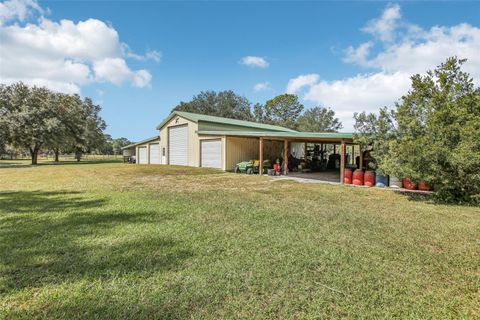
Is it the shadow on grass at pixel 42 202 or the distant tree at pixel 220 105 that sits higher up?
the distant tree at pixel 220 105

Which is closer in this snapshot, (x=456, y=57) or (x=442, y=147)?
(x=442, y=147)

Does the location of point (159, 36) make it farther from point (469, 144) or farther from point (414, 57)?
point (469, 144)

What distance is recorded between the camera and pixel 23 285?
277cm

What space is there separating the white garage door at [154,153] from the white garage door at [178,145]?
7.48 ft

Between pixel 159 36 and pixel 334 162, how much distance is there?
1650 cm

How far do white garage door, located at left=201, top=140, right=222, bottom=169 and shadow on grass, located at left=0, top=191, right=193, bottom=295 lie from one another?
12522 millimetres

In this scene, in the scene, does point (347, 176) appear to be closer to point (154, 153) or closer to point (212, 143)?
point (212, 143)

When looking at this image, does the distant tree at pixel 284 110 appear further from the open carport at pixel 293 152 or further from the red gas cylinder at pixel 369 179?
the red gas cylinder at pixel 369 179

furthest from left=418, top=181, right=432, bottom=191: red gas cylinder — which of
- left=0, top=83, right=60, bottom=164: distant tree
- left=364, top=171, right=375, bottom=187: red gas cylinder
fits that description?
left=0, top=83, right=60, bottom=164: distant tree

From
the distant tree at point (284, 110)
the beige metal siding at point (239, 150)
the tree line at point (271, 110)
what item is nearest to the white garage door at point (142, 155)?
the beige metal siding at point (239, 150)

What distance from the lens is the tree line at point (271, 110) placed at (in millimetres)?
48844

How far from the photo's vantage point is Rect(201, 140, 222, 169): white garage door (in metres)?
18.5

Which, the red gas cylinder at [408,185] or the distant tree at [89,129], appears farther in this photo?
the distant tree at [89,129]

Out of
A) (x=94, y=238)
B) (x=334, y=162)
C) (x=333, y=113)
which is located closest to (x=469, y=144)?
(x=94, y=238)
